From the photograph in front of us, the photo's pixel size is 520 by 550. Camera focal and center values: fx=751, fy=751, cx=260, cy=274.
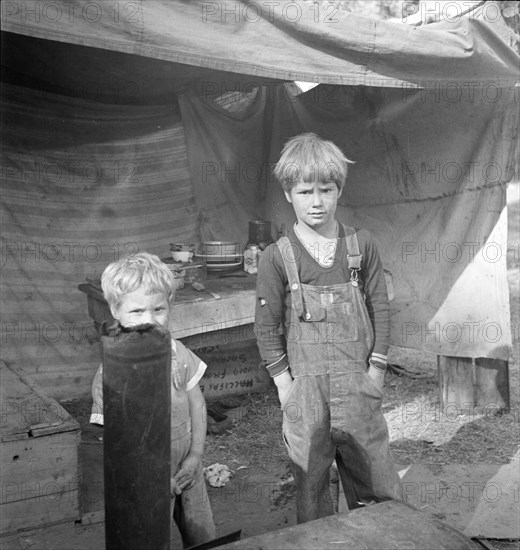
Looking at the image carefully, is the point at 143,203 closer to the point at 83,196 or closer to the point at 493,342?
the point at 83,196

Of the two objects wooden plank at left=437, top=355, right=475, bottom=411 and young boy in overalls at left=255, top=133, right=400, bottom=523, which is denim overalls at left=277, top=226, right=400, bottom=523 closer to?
young boy in overalls at left=255, top=133, right=400, bottom=523

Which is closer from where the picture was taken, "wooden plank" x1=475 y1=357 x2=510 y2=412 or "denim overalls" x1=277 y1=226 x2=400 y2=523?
"denim overalls" x1=277 y1=226 x2=400 y2=523

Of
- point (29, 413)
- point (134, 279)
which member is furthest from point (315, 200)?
point (29, 413)

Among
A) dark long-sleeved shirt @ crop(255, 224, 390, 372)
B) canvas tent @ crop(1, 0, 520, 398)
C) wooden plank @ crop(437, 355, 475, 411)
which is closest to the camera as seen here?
dark long-sleeved shirt @ crop(255, 224, 390, 372)

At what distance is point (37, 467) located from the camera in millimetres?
3352

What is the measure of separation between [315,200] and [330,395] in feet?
2.52

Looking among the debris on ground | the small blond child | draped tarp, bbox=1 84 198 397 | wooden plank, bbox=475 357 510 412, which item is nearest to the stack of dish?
draped tarp, bbox=1 84 198 397

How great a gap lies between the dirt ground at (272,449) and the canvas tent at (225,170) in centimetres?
49

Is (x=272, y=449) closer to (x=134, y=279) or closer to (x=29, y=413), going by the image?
(x=29, y=413)

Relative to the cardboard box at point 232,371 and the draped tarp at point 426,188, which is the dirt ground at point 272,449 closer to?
the cardboard box at point 232,371

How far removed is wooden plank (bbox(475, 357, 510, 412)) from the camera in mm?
5211

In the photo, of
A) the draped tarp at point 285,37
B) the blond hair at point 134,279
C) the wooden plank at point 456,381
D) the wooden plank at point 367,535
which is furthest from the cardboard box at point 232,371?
the wooden plank at point 367,535

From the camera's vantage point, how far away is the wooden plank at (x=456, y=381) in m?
5.27

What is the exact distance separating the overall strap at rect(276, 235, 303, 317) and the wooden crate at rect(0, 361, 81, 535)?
1.23m
